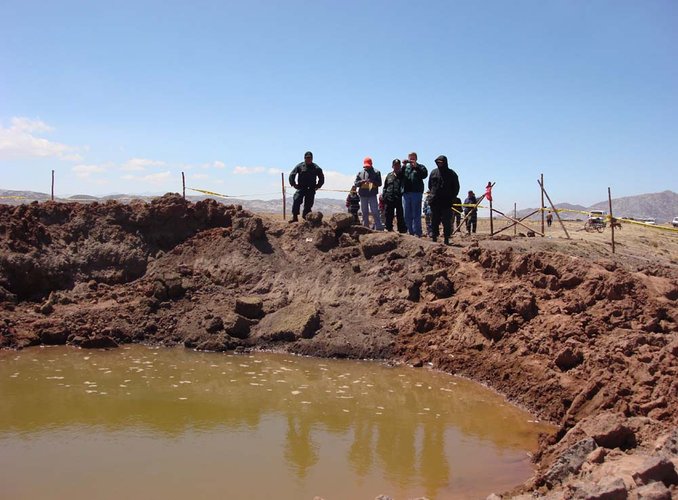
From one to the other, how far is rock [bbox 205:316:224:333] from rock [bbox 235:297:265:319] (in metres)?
0.39

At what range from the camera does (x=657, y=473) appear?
438 centimetres

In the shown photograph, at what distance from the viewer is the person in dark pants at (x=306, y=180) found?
1383 centimetres

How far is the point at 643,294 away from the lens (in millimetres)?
9203

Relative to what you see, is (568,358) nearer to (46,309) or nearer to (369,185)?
(369,185)

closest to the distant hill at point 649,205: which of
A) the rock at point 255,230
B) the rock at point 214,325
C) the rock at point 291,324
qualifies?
the rock at point 255,230

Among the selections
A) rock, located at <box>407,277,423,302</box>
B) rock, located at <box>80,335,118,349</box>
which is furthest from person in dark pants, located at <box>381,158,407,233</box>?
rock, located at <box>80,335,118,349</box>

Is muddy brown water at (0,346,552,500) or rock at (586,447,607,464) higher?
rock at (586,447,607,464)

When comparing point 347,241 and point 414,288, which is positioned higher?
point 347,241

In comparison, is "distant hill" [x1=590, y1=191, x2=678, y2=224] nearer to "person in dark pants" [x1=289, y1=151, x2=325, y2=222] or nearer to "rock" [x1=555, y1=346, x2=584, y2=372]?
"person in dark pants" [x1=289, y1=151, x2=325, y2=222]

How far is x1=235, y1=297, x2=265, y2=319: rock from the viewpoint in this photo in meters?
11.5

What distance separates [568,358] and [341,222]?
5.95 meters

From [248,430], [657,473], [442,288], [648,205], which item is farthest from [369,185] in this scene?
[648,205]

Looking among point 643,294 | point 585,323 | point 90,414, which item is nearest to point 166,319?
point 90,414

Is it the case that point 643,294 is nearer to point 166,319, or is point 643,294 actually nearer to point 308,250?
point 308,250
